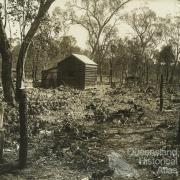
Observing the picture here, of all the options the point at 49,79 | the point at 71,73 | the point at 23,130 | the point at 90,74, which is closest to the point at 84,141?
the point at 23,130

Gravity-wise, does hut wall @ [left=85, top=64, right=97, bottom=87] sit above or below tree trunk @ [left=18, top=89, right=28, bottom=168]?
above

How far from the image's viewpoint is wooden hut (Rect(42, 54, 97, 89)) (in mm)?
33812

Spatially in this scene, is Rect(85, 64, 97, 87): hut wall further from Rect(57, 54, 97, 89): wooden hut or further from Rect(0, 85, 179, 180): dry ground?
Rect(0, 85, 179, 180): dry ground

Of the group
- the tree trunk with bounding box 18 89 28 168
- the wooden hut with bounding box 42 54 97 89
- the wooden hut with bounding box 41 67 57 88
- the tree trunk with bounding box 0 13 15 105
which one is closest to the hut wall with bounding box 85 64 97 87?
the wooden hut with bounding box 42 54 97 89

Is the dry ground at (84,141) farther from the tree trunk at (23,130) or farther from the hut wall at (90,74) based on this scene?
the hut wall at (90,74)

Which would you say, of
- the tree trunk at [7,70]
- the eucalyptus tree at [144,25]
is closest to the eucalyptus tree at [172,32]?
the eucalyptus tree at [144,25]

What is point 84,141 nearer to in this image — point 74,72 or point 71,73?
point 74,72

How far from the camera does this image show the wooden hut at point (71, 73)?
111 ft

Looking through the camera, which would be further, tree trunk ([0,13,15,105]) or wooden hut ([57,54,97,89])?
wooden hut ([57,54,97,89])

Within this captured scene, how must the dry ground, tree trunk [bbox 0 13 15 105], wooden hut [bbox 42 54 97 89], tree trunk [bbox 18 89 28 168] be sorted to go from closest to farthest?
the dry ground → tree trunk [bbox 18 89 28 168] → tree trunk [bbox 0 13 15 105] → wooden hut [bbox 42 54 97 89]

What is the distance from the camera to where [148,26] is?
59781 millimetres

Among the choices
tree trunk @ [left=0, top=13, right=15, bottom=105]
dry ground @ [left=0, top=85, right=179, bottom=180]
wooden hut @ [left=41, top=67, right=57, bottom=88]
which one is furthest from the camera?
wooden hut @ [left=41, top=67, right=57, bottom=88]

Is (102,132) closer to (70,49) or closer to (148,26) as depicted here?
(148,26)

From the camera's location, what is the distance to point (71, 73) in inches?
1361
